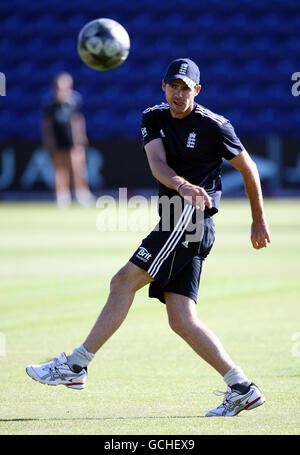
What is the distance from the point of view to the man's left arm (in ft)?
18.4

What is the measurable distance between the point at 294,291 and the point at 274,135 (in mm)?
14425

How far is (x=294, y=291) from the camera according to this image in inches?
407

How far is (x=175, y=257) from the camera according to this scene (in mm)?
5570

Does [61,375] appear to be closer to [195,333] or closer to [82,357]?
[82,357]

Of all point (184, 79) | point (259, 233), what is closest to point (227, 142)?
point (184, 79)

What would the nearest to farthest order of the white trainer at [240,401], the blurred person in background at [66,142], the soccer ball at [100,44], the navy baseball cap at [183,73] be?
the white trainer at [240,401] < the navy baseball cap at [183,73] < the soccer ball at [100,44] < the blurred person in background at [66,142]

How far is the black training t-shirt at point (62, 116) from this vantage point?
24.2 metres

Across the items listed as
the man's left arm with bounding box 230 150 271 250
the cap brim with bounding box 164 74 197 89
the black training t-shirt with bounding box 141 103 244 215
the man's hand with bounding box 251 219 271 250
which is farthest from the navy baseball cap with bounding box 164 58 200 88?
the man's hand with bounding box 251 219 271 250

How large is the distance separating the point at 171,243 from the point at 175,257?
0.29 ft

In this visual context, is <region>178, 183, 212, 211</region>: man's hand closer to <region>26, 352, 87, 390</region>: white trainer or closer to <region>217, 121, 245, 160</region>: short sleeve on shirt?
<region>217, 121, 245, 160</region>: short sleeve on shirt

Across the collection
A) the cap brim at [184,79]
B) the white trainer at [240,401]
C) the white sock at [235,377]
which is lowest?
the white trainer at [240,401]

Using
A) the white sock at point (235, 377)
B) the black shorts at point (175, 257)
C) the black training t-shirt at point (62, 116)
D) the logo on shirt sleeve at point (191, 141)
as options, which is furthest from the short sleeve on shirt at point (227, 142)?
the black training t-shirt at point (62, 116)

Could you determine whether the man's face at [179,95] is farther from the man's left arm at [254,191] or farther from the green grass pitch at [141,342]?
the green grass pitch at [141,342]

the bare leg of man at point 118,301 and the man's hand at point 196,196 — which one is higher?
the man's hand at point 196,196
